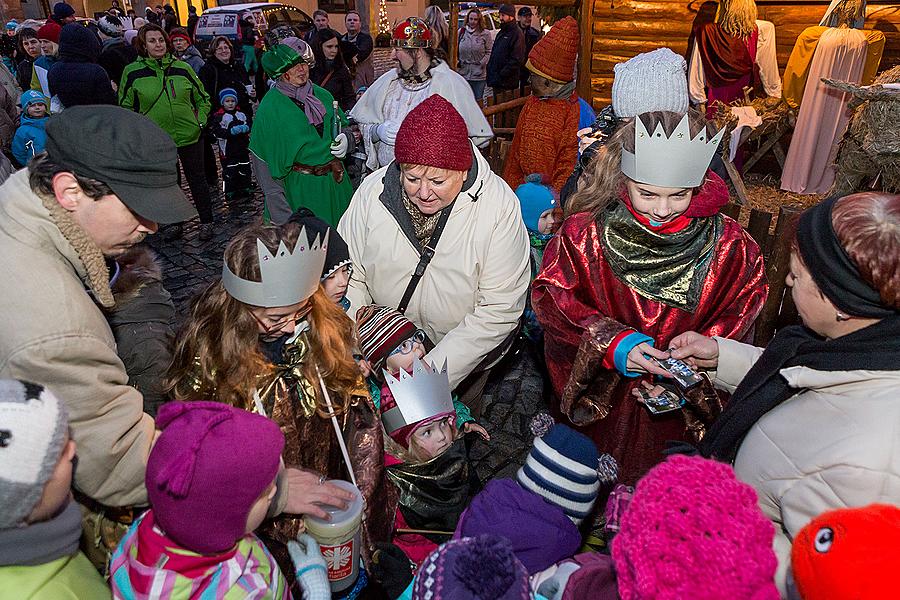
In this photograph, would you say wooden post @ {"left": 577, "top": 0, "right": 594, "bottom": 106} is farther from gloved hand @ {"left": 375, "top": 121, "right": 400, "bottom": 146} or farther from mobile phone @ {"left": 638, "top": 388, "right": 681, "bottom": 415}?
mobile phone @ {"left": 638, "top": 388, "right": 681, "bottom": 415}

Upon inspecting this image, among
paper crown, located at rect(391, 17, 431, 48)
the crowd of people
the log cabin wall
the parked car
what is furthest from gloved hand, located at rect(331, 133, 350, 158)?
the parked car

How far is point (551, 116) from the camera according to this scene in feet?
15.9

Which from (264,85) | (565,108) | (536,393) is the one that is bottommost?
(536,393)

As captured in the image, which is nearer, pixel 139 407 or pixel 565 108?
pixel 139 407

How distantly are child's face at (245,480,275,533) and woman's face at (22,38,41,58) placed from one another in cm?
1035

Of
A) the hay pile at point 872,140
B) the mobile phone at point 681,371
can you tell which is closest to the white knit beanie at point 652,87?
the mobile phone at point 681,371

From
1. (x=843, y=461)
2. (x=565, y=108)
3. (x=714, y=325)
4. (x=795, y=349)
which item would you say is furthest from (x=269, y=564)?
(x=565, y=108)

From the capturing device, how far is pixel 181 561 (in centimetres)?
158

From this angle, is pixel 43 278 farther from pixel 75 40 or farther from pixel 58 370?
pixel 75 40

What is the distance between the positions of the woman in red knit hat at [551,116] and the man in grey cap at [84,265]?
11.1ft

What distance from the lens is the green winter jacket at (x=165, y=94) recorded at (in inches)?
261

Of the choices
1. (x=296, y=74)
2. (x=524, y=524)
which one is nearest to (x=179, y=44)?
(x=296, y=74)

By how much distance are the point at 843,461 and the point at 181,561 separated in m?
1.67

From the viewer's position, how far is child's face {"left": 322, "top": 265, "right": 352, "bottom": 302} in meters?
2.76
